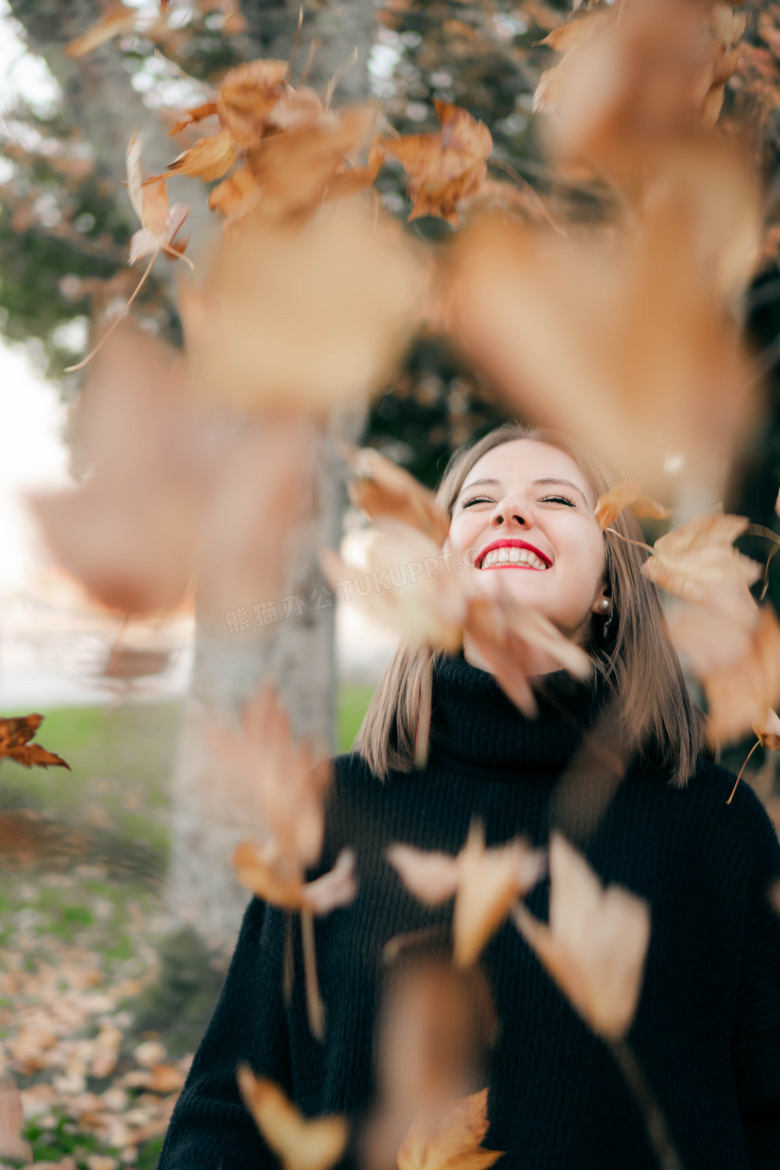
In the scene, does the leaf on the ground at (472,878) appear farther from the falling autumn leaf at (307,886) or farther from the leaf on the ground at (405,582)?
the leaf on the ground at (405,582)

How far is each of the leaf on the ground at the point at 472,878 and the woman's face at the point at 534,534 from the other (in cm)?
36

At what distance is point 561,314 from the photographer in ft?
2.63

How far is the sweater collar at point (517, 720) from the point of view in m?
1.19

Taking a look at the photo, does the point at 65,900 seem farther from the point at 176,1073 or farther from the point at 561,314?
the point at 561,314

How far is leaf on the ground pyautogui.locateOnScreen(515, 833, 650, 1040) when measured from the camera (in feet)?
2.68

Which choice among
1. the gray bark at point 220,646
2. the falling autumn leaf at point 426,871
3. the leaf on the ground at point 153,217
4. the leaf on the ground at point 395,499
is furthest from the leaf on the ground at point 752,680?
the gray bark at point 220,646

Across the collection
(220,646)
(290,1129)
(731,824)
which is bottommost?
(220,646)

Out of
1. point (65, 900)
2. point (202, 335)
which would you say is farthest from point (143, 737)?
point (202, 335)

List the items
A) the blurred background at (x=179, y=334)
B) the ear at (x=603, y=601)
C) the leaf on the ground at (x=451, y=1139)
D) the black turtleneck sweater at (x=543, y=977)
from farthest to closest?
1. the blurred background at (x=179, y=334)
2. the ear at (x=603, y=601)
3. the black turtleneck sweater at (x=543, y=977)
4. the leaf on the ground at (x=451, y=1139)

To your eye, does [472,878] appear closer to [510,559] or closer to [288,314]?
[510,559]

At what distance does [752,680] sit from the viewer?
2.90ft

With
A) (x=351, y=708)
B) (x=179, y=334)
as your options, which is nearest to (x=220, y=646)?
(x=179, y=334)

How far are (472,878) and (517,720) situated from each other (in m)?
0.25

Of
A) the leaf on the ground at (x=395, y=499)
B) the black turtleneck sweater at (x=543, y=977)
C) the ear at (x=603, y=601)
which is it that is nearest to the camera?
the leaf on the ground at (x=395, y=499)
